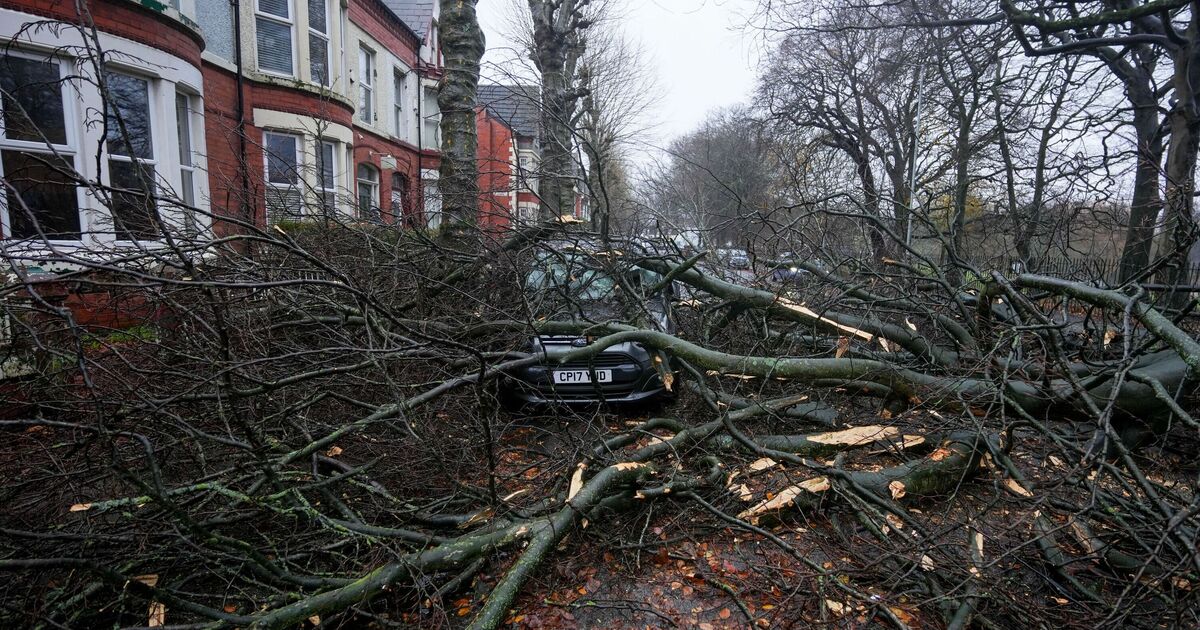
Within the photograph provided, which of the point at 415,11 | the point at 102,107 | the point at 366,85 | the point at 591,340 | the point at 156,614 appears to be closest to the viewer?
the point at 156,614

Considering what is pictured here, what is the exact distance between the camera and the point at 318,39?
41.0 feet

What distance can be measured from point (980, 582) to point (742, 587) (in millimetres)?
1020

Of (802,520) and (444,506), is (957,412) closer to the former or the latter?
(802,520)

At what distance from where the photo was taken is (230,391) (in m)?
2.67

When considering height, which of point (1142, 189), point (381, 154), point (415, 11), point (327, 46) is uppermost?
point (415, 11)

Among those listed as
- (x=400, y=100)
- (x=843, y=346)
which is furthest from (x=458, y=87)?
(x=400, y=100)

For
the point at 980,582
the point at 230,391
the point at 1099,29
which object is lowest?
the point at 980,582

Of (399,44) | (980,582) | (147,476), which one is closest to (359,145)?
(399,44)

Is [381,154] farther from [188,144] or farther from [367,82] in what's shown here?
[188,144]

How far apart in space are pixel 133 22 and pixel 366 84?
9.34 metres

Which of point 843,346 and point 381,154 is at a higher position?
point 381,154

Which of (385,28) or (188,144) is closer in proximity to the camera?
(188,144)

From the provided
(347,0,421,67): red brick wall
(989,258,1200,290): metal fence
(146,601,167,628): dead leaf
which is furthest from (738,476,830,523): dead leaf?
(347,0,421,67): red brick wall

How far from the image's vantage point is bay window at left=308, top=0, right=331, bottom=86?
12297 millimetres
